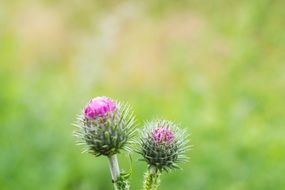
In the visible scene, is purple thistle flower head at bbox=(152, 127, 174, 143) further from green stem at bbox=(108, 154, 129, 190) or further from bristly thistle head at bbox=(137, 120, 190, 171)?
green stem at bbox=(108, 154, 129, 190)

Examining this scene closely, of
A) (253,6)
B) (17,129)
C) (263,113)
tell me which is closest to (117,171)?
(17,129)

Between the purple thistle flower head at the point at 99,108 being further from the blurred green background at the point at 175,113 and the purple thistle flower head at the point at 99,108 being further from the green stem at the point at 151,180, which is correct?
the blurred green background at the point at 175,113

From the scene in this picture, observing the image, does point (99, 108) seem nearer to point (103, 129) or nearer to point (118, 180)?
point (103, 129)

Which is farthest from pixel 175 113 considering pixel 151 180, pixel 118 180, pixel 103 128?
pixel 118 180

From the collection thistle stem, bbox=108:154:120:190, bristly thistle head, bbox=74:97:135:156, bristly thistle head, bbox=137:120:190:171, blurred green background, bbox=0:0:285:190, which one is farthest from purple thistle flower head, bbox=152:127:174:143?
blurred green background, bbox=0:0:285:190

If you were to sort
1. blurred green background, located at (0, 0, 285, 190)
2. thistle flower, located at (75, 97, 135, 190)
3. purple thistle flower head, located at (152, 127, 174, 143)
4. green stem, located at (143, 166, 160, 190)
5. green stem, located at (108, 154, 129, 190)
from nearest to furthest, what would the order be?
green stem, located at (108, 154, 129, 190), green stem, located at (143, 166, 160, 190), thistle flower, located at (75, 97, 135, 190), purple thistle flower head, located at (152, 127, 174, 143), blurred green background, located at (0, 0, 285, 190)

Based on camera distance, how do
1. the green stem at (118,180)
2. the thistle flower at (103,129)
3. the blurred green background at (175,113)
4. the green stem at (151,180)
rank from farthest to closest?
the blurred green background at (175,113) < the thistle flower at (103,129) < the green stem at (151,180) < the green stem at (118,180)

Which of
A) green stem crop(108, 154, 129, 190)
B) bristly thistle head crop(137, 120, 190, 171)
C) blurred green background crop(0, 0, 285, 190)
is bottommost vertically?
green stem crop(108, 154, 129, 190)

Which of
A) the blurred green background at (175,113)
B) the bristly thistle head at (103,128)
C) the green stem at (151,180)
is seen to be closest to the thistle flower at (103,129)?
the bristly thistle head at (103,128)
